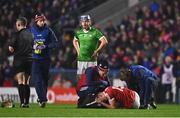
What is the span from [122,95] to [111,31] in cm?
1565

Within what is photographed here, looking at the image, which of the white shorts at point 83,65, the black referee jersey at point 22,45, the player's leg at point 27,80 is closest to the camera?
the black referee jersey at point 22,45

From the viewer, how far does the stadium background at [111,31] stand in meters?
30.7

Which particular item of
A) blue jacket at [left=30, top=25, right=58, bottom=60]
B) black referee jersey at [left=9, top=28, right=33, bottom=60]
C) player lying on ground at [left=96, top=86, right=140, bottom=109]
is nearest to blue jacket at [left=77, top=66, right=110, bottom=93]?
player lying on ground at [left=96, top=86, right=140, bottom=109]

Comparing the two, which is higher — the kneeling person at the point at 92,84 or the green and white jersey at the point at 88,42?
the green and white jersey at the point at 88,42

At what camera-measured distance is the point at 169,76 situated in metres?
29.5

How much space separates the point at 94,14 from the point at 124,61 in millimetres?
7017

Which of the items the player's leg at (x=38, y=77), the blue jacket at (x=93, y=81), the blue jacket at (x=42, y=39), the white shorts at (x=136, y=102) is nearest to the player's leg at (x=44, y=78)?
the player's leg at (x=38, y=77)

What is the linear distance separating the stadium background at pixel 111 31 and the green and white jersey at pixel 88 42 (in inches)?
252

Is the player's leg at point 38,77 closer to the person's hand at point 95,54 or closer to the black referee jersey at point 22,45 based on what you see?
the black referee jersey at point 22,45

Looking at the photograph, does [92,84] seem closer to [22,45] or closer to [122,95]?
[122,95]

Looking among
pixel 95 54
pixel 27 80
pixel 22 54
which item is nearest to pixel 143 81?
pixel 95 54

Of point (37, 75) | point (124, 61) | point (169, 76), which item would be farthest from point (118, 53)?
point (37, 75)

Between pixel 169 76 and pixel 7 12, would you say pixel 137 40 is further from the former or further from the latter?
pixel 7 12

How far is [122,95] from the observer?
63.7ft
